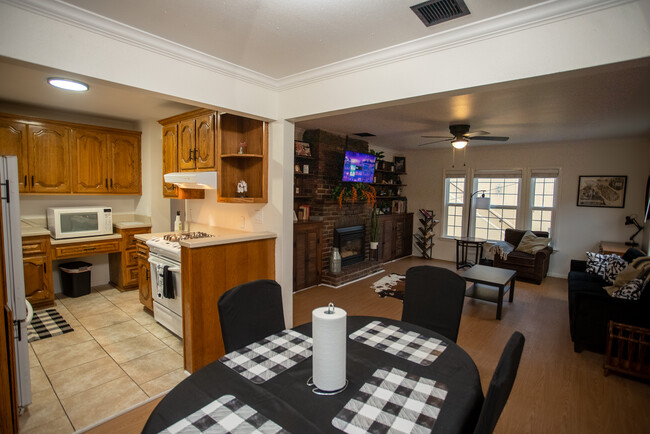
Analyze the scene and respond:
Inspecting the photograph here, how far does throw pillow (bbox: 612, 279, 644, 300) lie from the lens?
2.84 meters

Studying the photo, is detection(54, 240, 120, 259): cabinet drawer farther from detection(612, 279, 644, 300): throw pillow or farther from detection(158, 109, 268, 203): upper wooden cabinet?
detection(612, 279, 644, 300): throw pillow

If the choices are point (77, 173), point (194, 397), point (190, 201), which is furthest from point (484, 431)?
point (77, 173)

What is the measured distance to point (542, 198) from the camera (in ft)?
19.7

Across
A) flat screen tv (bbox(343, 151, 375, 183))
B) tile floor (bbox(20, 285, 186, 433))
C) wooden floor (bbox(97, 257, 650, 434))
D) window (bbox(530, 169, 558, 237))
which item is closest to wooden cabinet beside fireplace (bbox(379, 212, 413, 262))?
flat screen tv (bbox(343, 151, 375, 183))

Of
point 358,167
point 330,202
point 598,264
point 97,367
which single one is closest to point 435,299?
point 97,367

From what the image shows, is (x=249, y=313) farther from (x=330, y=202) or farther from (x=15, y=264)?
(x=330, y=202)

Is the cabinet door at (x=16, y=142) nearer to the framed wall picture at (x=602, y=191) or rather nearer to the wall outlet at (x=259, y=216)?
the wall outlet at (x=259, y=216)

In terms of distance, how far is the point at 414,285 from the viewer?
2.18 metres

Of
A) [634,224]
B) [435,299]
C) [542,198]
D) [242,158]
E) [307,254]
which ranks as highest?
[242,158]

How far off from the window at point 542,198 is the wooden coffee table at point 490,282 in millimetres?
2049

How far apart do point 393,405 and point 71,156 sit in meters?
4.83

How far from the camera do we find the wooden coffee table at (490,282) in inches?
152

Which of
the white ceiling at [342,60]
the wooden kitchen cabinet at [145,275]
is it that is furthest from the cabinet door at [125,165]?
the wooden kitchen cabinet at [145,275]

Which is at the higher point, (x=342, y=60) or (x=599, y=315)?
(x=342, y=60)
